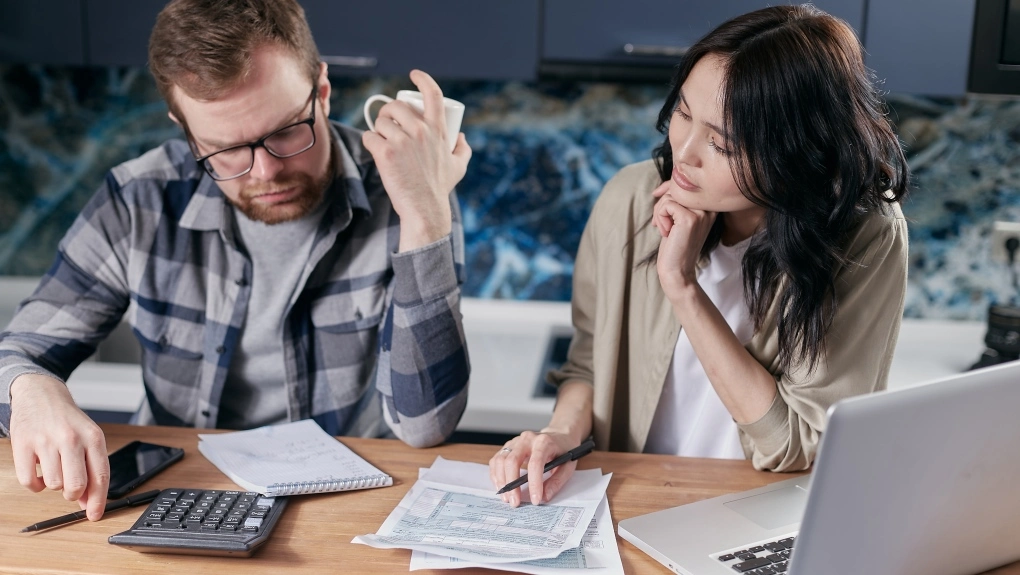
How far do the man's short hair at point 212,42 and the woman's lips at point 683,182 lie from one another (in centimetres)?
61

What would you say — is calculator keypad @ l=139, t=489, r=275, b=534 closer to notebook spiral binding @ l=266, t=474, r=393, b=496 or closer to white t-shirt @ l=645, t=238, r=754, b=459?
notebook spiral binding @ l=266, t=474, r=393, b=496

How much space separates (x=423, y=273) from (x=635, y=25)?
0.94 m

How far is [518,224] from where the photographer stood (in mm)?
2396

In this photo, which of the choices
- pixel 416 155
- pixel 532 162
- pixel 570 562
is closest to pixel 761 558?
pixel 570 562

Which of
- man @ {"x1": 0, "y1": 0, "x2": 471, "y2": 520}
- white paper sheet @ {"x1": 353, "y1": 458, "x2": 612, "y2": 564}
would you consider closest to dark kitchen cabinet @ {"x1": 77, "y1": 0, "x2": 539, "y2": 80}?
man @ {"x1": 0, "y1": 0, "x2": 471, "y2": 520}

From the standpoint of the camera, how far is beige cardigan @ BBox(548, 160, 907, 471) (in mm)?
1177

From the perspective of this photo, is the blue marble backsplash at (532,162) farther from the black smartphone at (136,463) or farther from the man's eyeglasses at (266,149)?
the black smartphone at (136,463)

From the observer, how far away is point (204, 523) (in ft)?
3.07

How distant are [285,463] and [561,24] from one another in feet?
3.94

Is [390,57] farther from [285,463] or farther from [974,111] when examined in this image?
[974,111]

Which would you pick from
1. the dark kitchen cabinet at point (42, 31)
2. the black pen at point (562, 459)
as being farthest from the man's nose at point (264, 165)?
the dark kitchen cabinet at point (42, 31)

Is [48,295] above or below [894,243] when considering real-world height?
below

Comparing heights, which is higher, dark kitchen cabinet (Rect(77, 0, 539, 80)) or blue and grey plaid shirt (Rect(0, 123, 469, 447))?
dark kitchen cabinet (Rect(77, 0, 539, 80))

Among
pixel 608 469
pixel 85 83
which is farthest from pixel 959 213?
pixel 85 83
